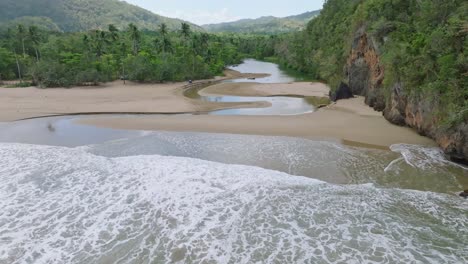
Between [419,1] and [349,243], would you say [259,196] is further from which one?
[419,1]

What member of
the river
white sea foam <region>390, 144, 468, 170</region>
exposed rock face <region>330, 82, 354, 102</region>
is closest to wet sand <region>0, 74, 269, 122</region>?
exposed rock face <region>330, 82, 354, 102</region>

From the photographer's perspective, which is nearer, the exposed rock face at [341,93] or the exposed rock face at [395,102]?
the exposed rock face at [395,102]

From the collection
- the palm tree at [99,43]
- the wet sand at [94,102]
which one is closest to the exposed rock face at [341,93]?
the wet sand at [94,102]

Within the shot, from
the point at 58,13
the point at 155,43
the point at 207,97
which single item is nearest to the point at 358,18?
the point at 207,97

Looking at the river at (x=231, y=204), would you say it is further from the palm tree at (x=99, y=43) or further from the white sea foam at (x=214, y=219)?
the palm tree at (x=99, y=43)

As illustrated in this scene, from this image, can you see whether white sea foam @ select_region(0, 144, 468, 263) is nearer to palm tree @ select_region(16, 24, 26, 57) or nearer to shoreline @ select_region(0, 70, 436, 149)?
shoreline @ select_region(0, 70, 436, 149)

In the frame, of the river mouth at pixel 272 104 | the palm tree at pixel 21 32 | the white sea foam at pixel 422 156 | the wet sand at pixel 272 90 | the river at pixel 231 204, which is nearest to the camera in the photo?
the river at pixel 231 204

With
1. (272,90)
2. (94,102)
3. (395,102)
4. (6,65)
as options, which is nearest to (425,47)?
(395,102)
